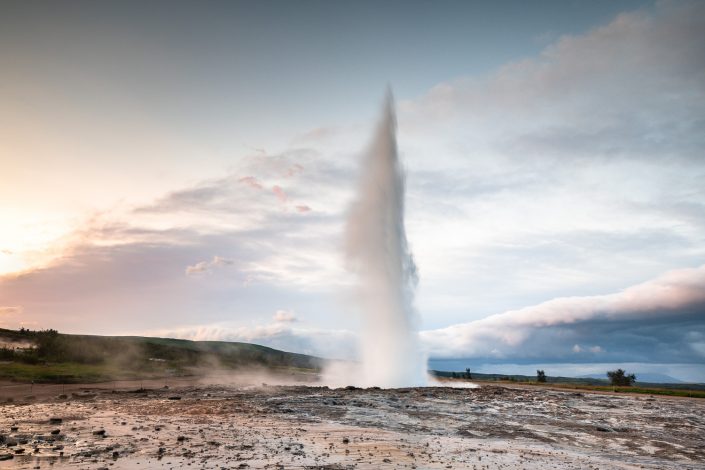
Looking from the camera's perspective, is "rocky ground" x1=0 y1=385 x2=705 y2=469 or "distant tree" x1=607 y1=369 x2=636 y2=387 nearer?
"rocky ground" x1=0 y1=385 x2=705 y2=469

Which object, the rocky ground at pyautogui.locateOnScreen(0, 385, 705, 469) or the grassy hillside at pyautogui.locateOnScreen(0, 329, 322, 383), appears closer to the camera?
the rocky ground at pyautogui.locateOnScreen(0, 385, 705, 469)

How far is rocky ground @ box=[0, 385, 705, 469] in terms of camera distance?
14141 mm

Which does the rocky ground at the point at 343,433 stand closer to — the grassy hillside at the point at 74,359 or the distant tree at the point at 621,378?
the grassy hillside at the point at 74,359

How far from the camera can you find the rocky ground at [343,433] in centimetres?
1414

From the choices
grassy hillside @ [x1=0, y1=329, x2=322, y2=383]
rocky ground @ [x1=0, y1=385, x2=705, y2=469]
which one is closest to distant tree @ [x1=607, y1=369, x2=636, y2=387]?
rocky ground @ [x1=0, y1=385, x2=705, y2=469]

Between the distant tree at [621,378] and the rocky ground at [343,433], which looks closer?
the rocky ground at [343,433]

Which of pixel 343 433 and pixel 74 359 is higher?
pixel 343 433

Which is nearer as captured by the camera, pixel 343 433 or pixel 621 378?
A: pixel 343 433

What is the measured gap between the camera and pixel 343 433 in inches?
766

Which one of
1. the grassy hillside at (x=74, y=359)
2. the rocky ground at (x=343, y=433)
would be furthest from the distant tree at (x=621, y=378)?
the grassy hillside at (x=74, y=359)

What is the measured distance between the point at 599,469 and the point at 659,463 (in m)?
3.39

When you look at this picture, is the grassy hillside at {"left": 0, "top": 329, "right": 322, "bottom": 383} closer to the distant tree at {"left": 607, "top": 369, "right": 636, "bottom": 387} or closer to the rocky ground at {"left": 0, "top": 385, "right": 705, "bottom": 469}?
the rocky ground at {"left": 0, "top": 385, "right": 705, "bottom": 469}

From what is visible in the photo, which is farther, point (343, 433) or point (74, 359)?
point (74, 359)

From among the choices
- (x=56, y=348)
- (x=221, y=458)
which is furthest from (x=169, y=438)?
(x=56, y=348)
